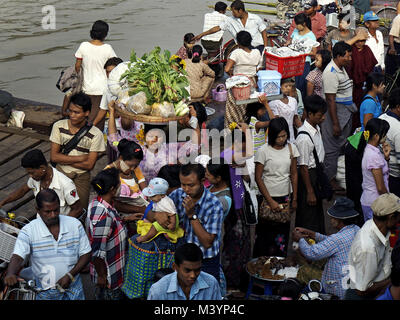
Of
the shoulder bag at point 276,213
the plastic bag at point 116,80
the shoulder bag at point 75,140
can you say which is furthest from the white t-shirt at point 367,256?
the plastic bag at point 116,80

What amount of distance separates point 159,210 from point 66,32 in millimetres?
16288

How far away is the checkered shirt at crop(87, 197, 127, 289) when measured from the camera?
4605 millimetres

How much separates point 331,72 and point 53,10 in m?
18.3

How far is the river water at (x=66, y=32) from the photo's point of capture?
15320mm

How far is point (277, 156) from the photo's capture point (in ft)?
18.1

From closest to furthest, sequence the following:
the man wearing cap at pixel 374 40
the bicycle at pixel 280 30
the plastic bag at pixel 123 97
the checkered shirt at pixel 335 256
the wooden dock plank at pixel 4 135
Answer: the checkered shirt at pixel 335 256, the plastic bag at pixel 123 97, the wooden dock plank at pixel 4 135, the man wearing cap at pixel 374 40, the bicycle at pixel 280 30

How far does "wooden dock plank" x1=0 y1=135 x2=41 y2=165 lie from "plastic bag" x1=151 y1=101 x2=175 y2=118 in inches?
85.9

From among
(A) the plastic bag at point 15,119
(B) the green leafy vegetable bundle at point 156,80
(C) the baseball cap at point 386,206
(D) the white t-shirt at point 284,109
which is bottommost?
(A) the plastic bag at point 15,119

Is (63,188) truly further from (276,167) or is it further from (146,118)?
(276,167)

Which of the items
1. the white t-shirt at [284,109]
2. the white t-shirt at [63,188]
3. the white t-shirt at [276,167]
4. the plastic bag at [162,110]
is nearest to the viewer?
the white t-shirt at [63,188]

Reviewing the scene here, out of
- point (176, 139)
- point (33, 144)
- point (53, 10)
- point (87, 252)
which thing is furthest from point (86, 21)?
point (87, 252)

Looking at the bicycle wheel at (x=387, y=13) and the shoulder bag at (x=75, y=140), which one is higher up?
the shoulder bag at (x=75, y=140)

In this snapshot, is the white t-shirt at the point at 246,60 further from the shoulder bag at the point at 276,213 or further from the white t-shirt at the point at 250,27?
the shoulder bag at the point at 276,213

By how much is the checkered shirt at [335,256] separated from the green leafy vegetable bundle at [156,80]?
7.26 feet
